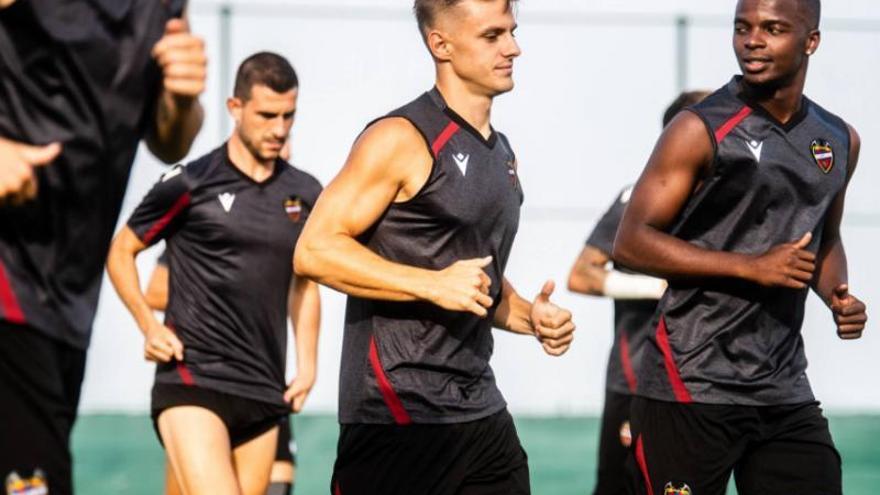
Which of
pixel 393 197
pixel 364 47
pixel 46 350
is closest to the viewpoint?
pixel 46 350

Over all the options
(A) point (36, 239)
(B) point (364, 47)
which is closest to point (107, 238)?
(A) point (36, 239)

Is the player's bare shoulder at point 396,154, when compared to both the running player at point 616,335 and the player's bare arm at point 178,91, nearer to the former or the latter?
the player's bare arm at point 178,91

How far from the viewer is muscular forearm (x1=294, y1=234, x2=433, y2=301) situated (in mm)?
5203

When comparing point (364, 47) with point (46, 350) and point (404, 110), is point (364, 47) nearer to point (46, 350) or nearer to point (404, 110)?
point (404, 110)

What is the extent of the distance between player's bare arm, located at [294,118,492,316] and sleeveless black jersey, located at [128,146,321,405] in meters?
1.98

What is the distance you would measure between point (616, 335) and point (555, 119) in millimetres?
6380

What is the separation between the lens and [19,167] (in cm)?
383

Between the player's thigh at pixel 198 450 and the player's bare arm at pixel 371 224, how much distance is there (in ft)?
5.68

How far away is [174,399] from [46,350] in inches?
122

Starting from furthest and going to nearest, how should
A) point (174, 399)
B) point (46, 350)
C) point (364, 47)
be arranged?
point (364, 47) < point (174, 399) < point (46, 350)

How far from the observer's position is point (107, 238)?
4293mm

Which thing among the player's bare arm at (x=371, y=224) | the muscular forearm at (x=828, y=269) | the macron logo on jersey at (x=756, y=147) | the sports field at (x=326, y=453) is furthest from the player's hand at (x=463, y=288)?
the sports field at (x=326, y=453)

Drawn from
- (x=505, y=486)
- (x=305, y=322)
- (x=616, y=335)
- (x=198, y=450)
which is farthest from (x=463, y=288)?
(x=616, y=335)

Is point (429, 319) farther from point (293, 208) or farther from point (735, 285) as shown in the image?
point (293, 208)
